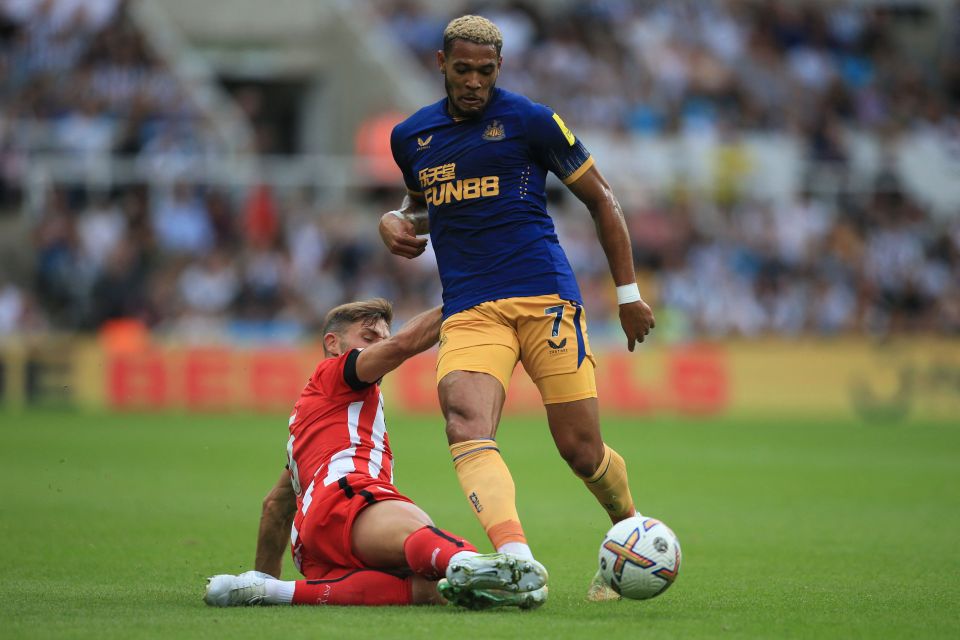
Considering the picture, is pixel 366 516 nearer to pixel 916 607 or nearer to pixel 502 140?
pixel 502 140

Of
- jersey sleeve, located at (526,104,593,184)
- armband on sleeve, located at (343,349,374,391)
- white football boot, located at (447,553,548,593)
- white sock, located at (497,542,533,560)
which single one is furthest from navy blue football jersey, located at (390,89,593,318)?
white football boot, located at (447,553,548,593)

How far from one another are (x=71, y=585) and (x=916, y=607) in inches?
159

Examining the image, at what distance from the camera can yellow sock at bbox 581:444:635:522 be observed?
21.0 ft

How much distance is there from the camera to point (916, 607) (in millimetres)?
6266

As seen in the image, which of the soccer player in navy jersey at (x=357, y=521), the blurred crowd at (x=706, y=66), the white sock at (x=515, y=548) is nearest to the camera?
the soccer player in navy jersey at (x=357, y=521)

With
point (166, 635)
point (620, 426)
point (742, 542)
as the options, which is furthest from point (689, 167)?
point (166, 635)

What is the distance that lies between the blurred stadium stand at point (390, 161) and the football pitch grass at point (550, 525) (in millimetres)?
3147

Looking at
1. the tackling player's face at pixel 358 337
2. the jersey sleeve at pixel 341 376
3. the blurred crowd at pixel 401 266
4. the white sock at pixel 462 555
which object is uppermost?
the blurred crowd at pixel 401 266

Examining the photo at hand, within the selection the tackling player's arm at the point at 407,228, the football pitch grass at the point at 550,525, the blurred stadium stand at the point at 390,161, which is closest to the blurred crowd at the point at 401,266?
the blurred stadium stand at the point at 390,161

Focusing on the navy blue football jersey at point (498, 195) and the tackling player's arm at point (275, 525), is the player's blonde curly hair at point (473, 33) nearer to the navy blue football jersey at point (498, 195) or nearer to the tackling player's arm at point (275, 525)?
the navy blue football jersey at point (498, 195)

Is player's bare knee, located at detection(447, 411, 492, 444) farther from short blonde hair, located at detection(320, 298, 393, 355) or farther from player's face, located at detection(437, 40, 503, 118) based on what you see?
player's face, located at detection(437, 40, 503, 118)

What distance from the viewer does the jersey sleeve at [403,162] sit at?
662cm

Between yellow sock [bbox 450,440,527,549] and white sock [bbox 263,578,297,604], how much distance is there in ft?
3.01

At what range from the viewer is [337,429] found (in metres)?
6.35
